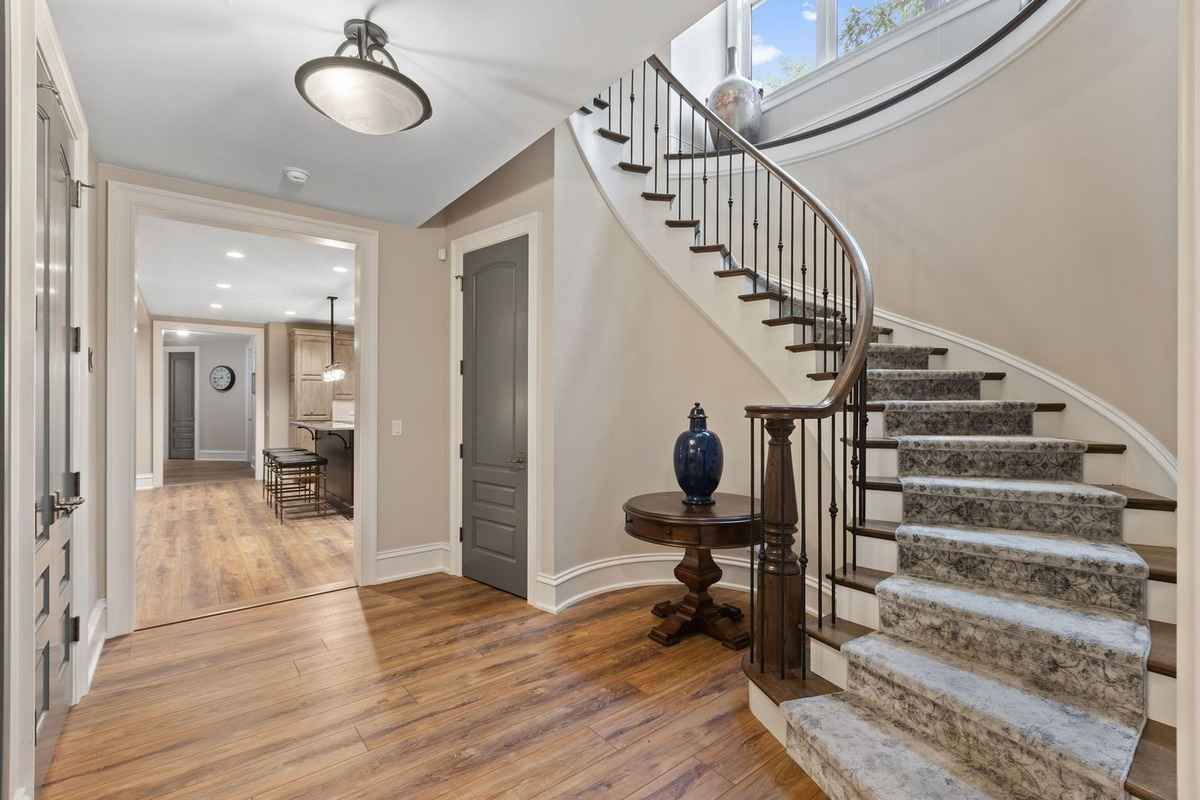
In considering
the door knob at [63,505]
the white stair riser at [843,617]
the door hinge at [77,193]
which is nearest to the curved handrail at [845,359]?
the white stair riser at [843,617]

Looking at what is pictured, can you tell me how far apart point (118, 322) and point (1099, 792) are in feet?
13.8

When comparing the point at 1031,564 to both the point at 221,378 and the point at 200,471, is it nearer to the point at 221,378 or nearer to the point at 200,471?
the point at 200,471

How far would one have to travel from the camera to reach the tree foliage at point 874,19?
4227mm

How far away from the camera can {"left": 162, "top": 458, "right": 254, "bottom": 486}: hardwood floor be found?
28.7 ft

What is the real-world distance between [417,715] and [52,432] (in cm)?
160

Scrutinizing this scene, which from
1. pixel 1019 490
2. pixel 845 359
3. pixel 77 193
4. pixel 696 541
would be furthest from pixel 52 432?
pixel 1019 490

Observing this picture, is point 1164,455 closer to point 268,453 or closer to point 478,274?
point 478,274

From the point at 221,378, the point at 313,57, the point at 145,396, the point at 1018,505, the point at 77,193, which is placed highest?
the point at 313,57

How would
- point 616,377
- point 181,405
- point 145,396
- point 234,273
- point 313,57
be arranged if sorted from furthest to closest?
1. point 181,405
2. point 145,396
3. point 234,273
4. point 616,377
5. point 313,57

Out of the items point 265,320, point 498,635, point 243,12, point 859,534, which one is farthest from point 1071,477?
point 265,320

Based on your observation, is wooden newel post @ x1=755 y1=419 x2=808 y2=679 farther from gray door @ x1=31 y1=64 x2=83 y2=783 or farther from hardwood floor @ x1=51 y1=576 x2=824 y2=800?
gray door @ x1=31 y1=64 x2=83 y2=783

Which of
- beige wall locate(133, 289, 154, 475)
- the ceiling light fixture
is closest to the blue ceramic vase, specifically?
the ceiling light fixture

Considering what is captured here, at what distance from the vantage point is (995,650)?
5.66 feet

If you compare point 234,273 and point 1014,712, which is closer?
point 1014,712
